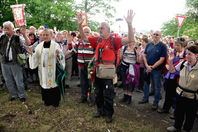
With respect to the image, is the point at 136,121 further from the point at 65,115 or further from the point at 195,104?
the point at 65,115

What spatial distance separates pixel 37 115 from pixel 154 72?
338 cm

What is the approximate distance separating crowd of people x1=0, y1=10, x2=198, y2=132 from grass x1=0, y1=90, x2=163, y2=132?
23 cm

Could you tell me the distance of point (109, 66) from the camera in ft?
11.0

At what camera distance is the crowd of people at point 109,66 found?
3084 millimetres

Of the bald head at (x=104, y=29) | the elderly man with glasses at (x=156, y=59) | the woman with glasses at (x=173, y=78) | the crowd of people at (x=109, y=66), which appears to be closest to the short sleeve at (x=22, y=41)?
the crowd of people at (x=109, y=66)

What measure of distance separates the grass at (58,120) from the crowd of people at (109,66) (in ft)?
0.76

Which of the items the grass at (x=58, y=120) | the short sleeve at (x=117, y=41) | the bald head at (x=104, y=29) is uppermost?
the bald head at (x=104, y=29)

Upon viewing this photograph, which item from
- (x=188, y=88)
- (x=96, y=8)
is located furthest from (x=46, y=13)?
(x=188, y=88)

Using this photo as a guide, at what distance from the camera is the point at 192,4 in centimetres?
2870

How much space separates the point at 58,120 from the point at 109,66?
5.94 feet

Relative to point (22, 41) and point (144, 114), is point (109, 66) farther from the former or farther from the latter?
point (22, 41)

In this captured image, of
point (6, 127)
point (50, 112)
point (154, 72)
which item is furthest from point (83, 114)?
point (154, 72)

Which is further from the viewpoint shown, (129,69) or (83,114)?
(129,69)

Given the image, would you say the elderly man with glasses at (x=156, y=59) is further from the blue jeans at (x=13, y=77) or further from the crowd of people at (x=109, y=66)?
the blue jeans at (x=13, y=77)
